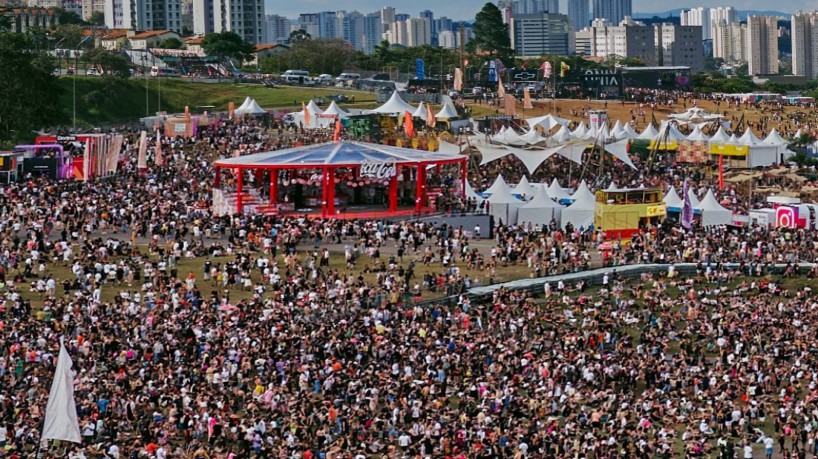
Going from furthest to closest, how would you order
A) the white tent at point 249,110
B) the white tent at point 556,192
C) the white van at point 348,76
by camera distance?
the white van at point 348,76 < the white tent at point 249,110 < the white tent at point 556,192

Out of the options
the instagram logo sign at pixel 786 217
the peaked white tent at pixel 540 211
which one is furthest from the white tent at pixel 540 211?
the instagram logo sign at pixel 786 217

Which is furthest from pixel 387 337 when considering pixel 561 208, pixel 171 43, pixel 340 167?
pixel 171 43

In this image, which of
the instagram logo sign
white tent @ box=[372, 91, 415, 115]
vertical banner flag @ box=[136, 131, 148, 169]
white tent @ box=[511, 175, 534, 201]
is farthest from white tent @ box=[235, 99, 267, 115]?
the instagram logo sign

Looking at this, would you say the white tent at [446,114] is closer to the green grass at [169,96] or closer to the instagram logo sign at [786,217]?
the green grass at [169,96]

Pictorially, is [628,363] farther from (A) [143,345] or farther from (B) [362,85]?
(B) [362,85]

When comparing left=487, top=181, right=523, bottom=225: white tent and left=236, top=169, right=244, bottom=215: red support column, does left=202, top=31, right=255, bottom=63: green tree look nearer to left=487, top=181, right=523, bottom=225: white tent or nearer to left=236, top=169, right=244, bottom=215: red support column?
left=236, top=169, right=244, bottom=215: red support column

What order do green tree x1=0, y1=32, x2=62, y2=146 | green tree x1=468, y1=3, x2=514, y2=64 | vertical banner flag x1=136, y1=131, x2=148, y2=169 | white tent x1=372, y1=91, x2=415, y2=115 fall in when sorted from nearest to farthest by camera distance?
vertical banner flag x1=136, y1=131, x2=148, y2=169 < green tree x1=0, y1=32, x2=62, y2=146 < white tent x1=372, y1=91, x2=415, y2=115 < green tree x1=468, y1=3, x2=514, y2=64

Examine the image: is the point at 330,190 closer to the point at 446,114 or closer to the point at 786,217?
the point at 786,217

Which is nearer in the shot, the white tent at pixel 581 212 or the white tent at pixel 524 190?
the white tent at pixel 581 212
